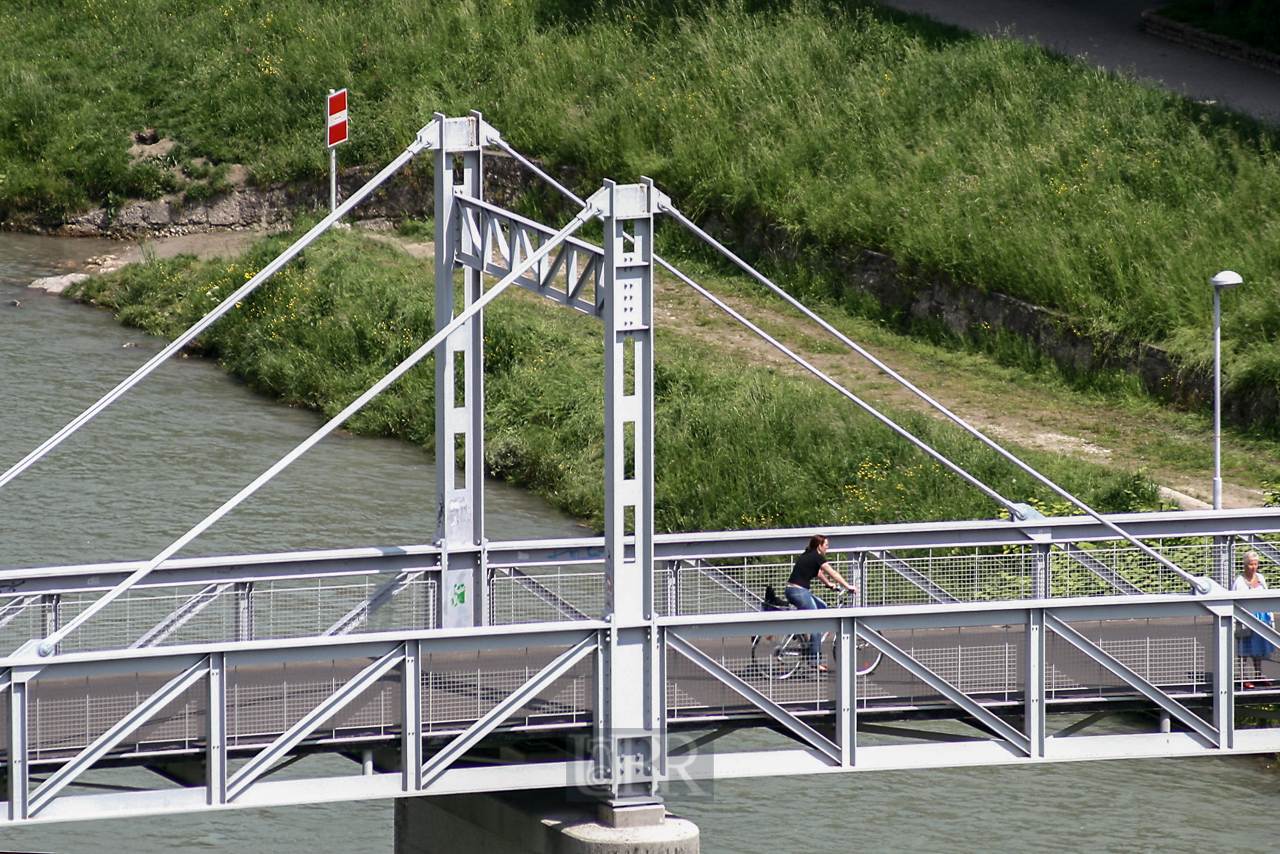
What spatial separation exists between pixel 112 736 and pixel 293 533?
12.5 meters

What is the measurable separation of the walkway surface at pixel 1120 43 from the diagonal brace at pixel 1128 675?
1917 cm

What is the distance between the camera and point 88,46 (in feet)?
153

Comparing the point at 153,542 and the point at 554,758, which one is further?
the point at 153,542

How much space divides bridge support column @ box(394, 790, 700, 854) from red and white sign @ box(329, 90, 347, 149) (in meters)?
19.7

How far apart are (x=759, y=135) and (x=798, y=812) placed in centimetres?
2031

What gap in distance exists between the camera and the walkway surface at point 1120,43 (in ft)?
112

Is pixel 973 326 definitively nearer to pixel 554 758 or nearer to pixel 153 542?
pixel 153 542

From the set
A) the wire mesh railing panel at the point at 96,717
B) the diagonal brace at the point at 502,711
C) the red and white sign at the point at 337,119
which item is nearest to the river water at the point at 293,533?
the wire mesh railing panel at the point at 96,717

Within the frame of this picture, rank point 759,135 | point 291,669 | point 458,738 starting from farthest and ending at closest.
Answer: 1. point 759,135
2. point 291,669
3. point 458,738

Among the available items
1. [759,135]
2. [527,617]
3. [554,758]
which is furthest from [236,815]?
[759,135]

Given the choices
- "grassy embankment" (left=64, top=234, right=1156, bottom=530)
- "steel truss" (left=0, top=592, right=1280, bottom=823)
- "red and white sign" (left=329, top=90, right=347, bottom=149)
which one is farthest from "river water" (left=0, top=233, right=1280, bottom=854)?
"red and white sign" (left=329, top=90, right=347, bottom=149)

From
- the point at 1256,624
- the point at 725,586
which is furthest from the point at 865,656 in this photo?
the point at 1256,624

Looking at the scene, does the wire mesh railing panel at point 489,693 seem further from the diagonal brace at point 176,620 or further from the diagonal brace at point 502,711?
the diagonal brace at point 176,620

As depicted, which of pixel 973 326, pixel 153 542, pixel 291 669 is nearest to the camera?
pixel 291 669
